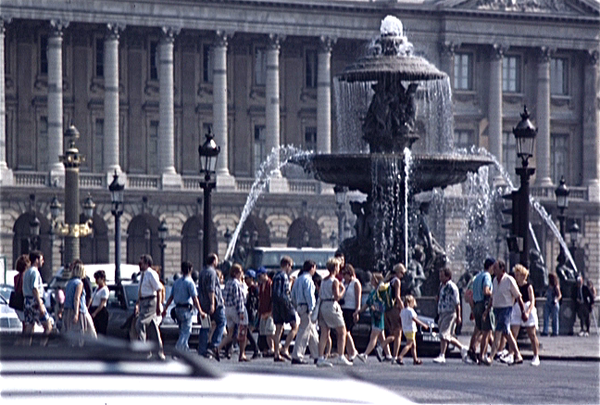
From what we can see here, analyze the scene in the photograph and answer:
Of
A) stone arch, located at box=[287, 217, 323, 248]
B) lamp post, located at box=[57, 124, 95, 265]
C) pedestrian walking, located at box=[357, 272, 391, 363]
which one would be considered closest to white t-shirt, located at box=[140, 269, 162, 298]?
pedestrian walking, located at box=[357, 272, 391, 363]

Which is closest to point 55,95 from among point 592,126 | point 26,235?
point 26,235

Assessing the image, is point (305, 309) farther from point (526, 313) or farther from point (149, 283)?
point (526, 313)

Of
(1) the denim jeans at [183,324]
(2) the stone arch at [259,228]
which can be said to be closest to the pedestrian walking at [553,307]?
(1) the denim jeans at [183,324]

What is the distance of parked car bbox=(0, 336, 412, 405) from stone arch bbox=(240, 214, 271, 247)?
3303 inches

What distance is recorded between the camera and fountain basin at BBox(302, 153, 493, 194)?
31.3 metres

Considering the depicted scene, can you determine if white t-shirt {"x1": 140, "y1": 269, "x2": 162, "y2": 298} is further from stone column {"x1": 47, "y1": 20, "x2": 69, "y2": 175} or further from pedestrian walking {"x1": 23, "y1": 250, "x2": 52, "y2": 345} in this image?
stone column {"x1": 47, "y1": 20, "x2": 69, "y2": 175}

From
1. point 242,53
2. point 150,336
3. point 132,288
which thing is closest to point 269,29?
point 242,53

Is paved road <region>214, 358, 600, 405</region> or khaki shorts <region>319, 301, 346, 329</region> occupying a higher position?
khaki shorts <region>319, 301, 346, 329</region>

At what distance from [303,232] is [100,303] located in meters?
65.1

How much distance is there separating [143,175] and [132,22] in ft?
24.5

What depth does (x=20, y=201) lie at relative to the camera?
82.0m

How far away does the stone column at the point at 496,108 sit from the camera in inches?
3565

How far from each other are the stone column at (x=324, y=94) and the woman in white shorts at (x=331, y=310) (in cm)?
6574

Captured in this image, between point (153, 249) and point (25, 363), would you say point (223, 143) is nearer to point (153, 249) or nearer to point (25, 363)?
point (153, 249)
